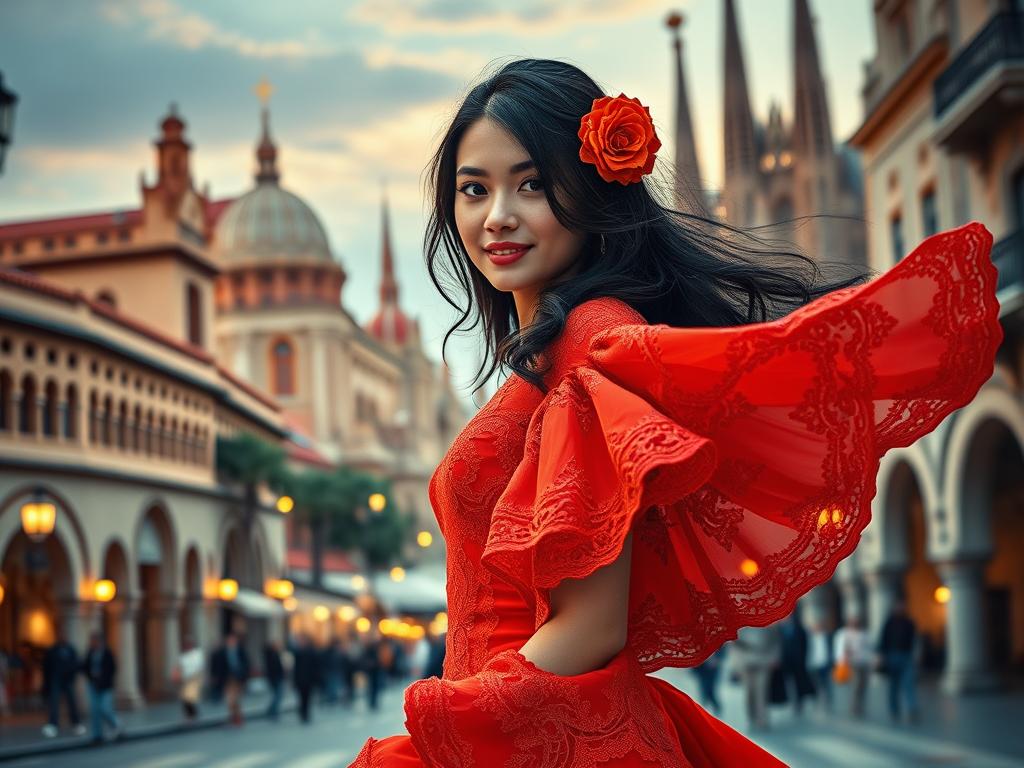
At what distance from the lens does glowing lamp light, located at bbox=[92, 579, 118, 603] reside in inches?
1296

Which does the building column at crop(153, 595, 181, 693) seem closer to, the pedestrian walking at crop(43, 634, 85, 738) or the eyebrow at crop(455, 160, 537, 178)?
the pedestrian walking at crop(43, 634, 85, 738)

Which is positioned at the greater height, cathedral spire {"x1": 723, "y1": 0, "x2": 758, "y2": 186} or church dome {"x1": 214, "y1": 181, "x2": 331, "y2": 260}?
cathedral spire {"x1": 723, "y1": 0, "x2": 758, "y2": 186}

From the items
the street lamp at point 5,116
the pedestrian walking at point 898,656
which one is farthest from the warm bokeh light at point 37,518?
the pedestrian walking at point 898,656

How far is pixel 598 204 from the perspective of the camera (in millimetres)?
2533

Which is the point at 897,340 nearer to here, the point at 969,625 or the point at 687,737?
the point at 687,737

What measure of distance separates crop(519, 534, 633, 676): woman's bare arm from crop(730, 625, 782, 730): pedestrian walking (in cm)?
1754

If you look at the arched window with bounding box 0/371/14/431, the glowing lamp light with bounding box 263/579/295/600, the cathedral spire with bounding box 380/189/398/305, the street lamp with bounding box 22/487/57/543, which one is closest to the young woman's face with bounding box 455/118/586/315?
the street lamp with bounding box 22/487/57/543

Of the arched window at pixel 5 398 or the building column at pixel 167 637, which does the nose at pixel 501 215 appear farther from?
the building column at pixel 167 637

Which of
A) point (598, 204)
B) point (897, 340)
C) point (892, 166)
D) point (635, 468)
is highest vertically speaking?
point (892, 166)

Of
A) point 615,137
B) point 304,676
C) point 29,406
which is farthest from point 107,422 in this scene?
point 615,137

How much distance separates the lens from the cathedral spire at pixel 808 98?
9138 centimetres

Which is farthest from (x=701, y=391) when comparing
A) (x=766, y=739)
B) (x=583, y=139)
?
(x=766, y=739)

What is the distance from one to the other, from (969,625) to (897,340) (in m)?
27.0

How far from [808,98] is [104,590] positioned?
68443mm
